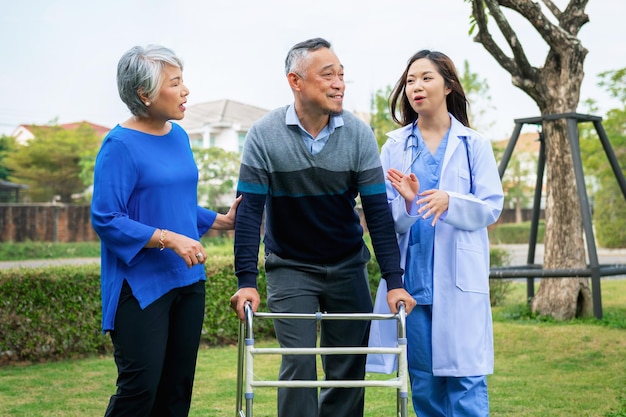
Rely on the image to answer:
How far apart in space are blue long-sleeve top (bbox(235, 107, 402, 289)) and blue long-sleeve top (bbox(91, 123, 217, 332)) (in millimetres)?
236

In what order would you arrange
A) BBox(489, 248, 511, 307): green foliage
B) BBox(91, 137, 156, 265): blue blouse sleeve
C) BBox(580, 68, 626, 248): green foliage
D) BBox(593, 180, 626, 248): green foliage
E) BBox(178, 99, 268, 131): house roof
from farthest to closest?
BBox(178, 99, 268, 131): house roof
BBox(593, 180, 626, 248): green foliage
BBox(580, 68, 626, 248): green foliage
BBox(489, 248, 511, 307): green foliage
BBox(91, 137, 156, 265): blue blouse sleeve

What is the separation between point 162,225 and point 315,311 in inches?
28.9

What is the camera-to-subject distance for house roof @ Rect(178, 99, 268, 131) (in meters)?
47.1

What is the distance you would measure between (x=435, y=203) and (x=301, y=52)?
32.5 inches

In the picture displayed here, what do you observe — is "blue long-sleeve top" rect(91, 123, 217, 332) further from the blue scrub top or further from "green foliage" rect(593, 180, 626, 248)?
"green foliage" rect(593, 180, 626, 248)

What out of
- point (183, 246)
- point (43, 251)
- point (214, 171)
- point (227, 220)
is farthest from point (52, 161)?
point (183, 246)

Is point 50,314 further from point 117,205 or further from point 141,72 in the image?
point 141,72

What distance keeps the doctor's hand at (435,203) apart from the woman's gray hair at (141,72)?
3.81ft

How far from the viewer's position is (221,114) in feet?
157

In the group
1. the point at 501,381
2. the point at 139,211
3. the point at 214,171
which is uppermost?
the point at 214,171

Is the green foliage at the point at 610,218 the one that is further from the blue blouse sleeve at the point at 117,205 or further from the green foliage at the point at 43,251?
the blue blouse sleeve at the point at 117,205

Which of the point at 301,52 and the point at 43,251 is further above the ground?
the point at 301,52

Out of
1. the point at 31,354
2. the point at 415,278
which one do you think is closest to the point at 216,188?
the point at 31,354

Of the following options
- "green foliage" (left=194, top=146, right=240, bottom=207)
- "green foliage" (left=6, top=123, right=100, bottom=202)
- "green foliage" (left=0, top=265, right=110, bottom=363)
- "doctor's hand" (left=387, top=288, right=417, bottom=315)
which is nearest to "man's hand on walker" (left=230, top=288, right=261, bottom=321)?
"doctor's hand" (left=387, top=288, right=417, bottom=315)
